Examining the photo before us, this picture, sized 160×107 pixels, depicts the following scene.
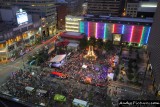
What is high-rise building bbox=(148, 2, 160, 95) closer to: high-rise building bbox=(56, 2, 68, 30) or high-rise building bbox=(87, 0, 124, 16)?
high-rise building bbox=(87, 0, 124, 16)

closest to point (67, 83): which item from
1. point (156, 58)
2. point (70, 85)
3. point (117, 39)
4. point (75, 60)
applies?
point (70, 85)

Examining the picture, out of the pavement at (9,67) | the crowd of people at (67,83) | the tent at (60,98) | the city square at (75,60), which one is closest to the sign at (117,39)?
the city square at (75,60)

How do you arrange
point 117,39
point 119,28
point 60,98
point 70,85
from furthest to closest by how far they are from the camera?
point 117,39 → point 119,28 → point 70,85 → point 60,98

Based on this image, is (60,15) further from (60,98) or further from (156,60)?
(60,98)

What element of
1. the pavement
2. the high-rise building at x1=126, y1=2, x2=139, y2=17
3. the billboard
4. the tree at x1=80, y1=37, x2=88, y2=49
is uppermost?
the high-rise building at x1=126, y1=2, x2=139, y2=17

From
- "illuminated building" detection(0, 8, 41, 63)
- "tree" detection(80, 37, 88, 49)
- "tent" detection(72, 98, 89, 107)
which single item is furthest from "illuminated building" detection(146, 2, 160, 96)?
"illuminated building" detection(0, 8, 41, 63)

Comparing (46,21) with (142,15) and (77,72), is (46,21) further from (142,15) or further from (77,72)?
(142,15)

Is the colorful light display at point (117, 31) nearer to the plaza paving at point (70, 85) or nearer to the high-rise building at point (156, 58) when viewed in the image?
the high-rise building at point (156, 58)
